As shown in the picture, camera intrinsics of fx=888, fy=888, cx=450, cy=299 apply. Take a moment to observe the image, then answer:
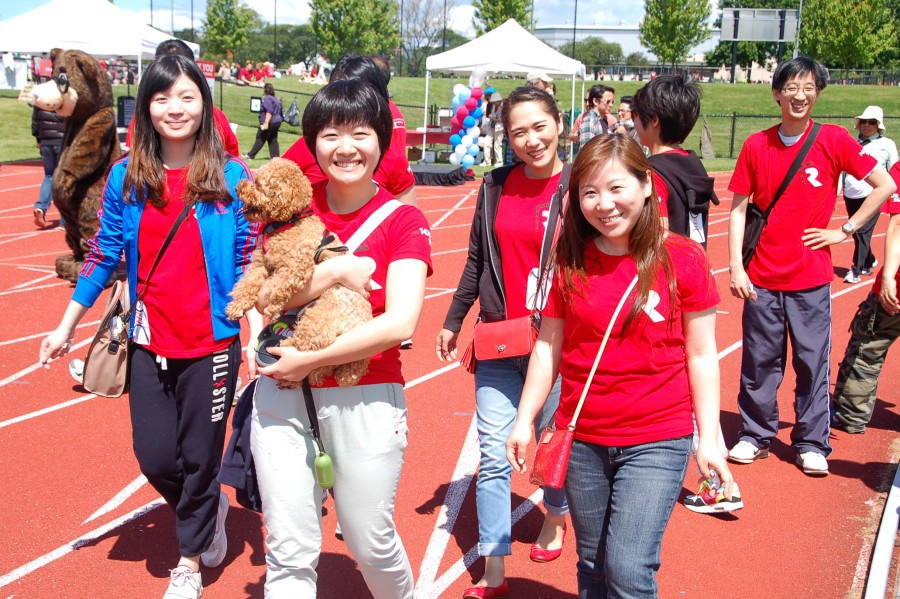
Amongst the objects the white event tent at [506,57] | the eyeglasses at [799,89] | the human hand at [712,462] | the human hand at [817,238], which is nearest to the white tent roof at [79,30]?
the white event tent at [506,57]

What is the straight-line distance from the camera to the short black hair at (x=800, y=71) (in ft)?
16.3

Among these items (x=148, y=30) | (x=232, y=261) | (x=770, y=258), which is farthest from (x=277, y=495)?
(x=148, y=30)

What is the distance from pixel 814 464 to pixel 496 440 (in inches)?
93.8

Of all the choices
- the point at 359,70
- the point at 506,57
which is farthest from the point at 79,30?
the point at 359,70

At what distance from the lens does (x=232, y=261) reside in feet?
11.5

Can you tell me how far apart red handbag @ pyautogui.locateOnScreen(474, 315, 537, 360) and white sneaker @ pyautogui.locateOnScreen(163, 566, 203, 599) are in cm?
148

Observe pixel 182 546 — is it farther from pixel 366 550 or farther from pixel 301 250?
pixel 301 250

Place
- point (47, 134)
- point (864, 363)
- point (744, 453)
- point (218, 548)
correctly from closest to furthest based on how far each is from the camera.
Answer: point (218, 548) < point (744, 453) < point (864, 363) < point (47, 134)

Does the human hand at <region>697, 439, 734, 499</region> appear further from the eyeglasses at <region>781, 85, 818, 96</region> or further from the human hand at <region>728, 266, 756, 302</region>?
the eyeglasses at <region>781, 85, 818, 96</region>

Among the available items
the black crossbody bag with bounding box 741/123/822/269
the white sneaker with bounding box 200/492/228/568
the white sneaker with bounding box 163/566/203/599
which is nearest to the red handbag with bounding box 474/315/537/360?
the white sneaker with bounding box 200/492/228/568

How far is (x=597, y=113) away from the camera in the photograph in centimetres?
1457

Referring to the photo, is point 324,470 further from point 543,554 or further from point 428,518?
point 428,518

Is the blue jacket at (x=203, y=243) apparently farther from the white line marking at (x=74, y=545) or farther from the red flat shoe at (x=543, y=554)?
the red flat shoe at (x=543, y=554)

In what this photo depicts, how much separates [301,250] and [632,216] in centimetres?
103
